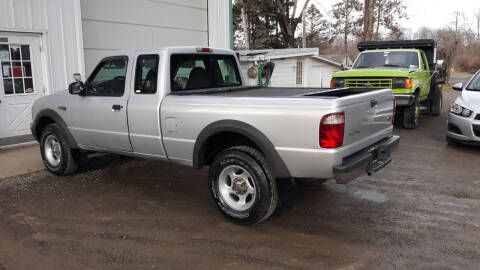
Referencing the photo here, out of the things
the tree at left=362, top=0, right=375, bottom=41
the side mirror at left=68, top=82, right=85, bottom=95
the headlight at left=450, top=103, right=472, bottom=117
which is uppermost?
the tree at left=362, top=0, right=375, bottom=41

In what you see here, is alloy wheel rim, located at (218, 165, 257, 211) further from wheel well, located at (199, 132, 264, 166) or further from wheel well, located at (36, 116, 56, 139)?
wheel well, located at (36, 116, 56, 139)

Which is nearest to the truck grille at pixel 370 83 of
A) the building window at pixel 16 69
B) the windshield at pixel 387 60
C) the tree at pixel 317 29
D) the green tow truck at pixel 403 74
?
the green tow truck at pixel 403 74

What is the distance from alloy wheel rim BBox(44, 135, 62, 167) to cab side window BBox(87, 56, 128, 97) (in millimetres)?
1244

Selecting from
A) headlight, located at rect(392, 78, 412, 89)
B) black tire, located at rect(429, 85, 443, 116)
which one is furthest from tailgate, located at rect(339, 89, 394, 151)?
black tire, located at rect(429, 85, 443, 116)

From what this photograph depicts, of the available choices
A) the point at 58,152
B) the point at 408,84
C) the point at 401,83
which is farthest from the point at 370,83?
the point at 58,152

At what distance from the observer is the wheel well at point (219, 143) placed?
4445mm

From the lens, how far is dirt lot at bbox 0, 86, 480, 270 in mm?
3646

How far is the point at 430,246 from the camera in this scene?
386 centimetres

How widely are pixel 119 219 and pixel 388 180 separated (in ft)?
12.6

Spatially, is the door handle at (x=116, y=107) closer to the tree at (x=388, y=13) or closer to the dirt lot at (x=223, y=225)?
the dirt lot at (x=223, y=225)

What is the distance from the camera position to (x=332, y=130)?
3.71 metres

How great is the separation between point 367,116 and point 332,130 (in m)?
0.72

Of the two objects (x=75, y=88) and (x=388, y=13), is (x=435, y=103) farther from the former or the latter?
(x=388, y=13)

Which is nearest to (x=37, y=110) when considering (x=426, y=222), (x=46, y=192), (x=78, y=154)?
(x=78, y=154)
